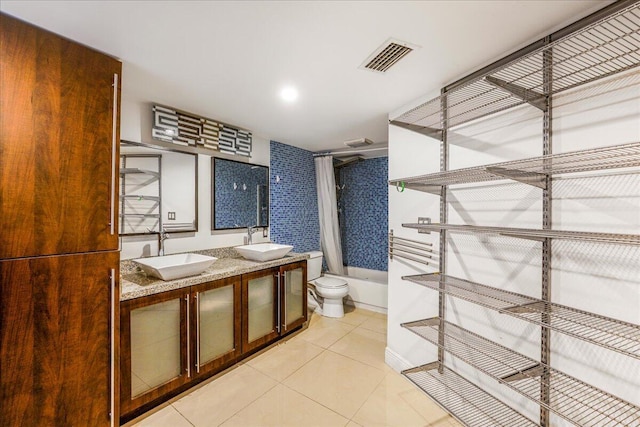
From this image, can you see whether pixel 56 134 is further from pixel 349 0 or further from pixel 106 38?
pixel 349 0

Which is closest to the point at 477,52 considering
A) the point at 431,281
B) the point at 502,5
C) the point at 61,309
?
the point at 502,5

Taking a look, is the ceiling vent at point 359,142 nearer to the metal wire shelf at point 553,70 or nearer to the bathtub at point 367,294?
the metal wire shelf at point 553,70

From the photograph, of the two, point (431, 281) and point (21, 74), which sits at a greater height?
point (21, 74)

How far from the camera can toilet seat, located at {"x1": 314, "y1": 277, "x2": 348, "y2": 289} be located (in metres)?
3.22

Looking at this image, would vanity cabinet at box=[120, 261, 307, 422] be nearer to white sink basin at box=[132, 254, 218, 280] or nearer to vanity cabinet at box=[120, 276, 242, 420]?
vanity cabinet at box=[120, 276, 242, 420]

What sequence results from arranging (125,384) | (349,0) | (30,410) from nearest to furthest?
(349,0) < (30,410) < (125,384)

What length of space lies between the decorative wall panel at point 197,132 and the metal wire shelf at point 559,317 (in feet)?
7.16

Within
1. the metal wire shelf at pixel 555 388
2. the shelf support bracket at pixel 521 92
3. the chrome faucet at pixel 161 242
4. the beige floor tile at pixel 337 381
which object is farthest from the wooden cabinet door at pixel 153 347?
the shelf support bracket at pixel 521 92

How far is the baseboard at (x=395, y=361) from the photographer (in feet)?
6.90

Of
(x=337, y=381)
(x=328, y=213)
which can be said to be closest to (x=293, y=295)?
(x=337, y=381)

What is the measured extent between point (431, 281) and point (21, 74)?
94.3 inches

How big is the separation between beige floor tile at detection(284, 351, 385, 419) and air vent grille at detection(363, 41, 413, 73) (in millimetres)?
2159

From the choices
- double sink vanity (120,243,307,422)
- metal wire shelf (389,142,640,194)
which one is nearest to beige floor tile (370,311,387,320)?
double sink vanity (120,243,307,422)

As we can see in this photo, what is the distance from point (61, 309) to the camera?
1.30m
